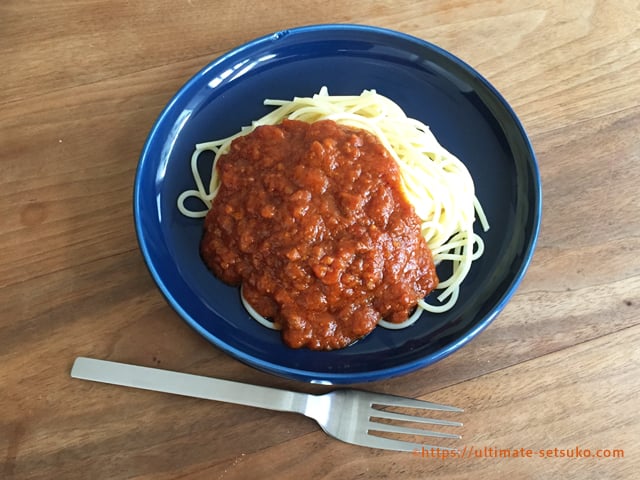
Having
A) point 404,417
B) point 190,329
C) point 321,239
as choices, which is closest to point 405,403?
point 404,417

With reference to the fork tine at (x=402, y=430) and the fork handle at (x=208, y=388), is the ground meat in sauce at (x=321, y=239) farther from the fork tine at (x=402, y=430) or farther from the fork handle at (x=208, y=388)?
the fork tine at (x=402, y=430)

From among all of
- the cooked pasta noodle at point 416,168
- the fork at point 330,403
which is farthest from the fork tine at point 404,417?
the cooked pasta noodle at point 416,168

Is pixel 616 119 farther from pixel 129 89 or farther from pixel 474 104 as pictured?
pixel 129 89

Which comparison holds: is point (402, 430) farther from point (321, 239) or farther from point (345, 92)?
point (345, 92)

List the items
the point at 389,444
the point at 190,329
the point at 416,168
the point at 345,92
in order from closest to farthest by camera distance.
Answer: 1. the point at 389,444
2. the point at 190,329
3. the point at 416,168
4. the point at 345,92

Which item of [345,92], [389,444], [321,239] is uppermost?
[345,92]

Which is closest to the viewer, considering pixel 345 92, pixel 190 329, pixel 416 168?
pixel 190 329

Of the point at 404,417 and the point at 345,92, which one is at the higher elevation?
the point at 345,92
